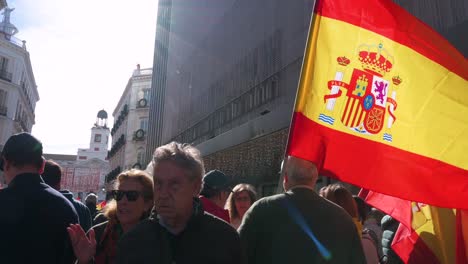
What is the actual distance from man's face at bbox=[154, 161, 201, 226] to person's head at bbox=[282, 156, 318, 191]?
0.74 m

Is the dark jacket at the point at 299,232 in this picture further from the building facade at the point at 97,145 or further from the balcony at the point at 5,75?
the building facade at the point at 97,145

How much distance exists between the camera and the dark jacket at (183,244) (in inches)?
63.8

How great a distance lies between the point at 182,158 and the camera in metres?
1.84

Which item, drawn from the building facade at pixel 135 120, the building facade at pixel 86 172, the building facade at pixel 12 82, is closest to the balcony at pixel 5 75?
the building facade at pixel 12 82

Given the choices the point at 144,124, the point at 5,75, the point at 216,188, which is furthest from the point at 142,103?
the point at 216,188

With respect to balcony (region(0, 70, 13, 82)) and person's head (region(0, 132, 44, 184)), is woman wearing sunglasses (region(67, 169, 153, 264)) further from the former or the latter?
balcony (region(0, 70, 13, 82))

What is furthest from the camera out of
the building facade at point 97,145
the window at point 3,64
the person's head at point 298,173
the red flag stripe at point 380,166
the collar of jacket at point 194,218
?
the building facade at point 97,145

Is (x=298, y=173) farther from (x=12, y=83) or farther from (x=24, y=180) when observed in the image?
(x=12, y=83)

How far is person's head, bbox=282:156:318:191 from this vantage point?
7.80 feet

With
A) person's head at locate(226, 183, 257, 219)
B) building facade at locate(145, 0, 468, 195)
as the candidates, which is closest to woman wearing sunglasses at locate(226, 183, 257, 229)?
person's head at locate(226, 183, 257, 219)

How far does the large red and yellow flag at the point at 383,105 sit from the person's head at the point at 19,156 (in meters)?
1.45

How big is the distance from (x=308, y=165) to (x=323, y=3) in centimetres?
106

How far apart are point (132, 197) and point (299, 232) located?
3.43 ft

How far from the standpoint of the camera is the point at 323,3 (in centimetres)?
271
